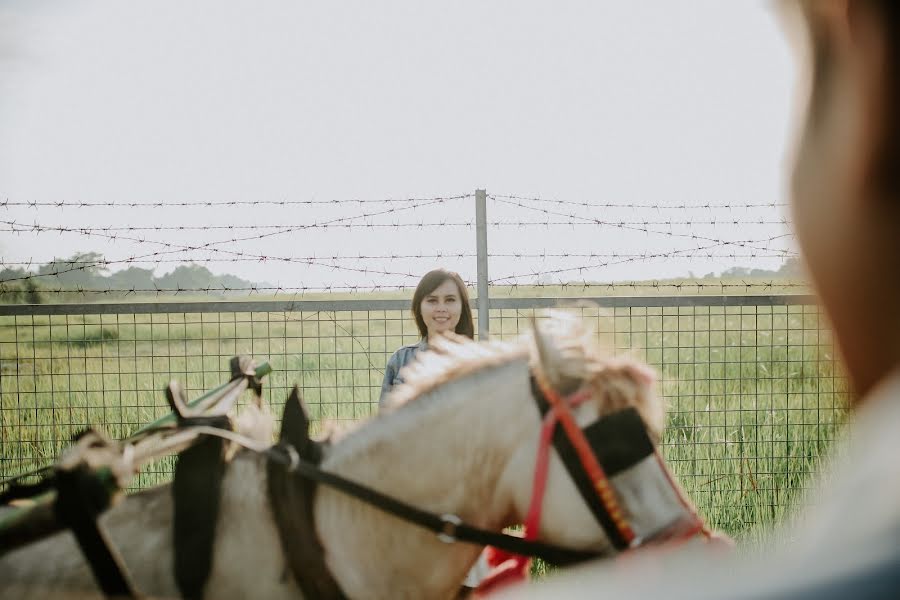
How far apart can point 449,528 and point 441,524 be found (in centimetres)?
2

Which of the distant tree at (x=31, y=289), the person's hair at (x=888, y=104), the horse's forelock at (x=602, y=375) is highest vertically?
the person's hair at (x=888, y=104)

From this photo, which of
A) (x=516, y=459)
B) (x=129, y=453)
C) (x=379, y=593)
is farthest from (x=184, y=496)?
(x=516, y=459)

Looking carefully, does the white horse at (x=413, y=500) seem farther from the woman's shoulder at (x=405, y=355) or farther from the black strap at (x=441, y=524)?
the woman's shoulder at (x=405, y=355)

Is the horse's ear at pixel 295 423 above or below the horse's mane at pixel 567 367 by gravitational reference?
below

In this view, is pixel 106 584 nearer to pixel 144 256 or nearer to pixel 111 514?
pixel 111 514

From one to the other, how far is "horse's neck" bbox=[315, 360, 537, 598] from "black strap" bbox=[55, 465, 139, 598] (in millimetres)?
496

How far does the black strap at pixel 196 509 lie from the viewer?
1528mm

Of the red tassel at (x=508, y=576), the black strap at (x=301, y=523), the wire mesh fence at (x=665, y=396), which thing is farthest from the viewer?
the wire mesh fence at (x=665, y=396)

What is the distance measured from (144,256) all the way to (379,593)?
3741 mm

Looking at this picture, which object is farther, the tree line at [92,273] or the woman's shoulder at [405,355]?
A: the tree line at [92,273]

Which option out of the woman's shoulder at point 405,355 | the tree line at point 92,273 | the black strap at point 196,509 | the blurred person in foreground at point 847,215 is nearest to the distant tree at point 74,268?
the tree line at point 92,273

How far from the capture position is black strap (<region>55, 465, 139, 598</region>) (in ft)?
4.24

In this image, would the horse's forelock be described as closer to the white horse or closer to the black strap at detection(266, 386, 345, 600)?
the white horse

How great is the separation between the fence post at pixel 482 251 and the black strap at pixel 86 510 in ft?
9.19
